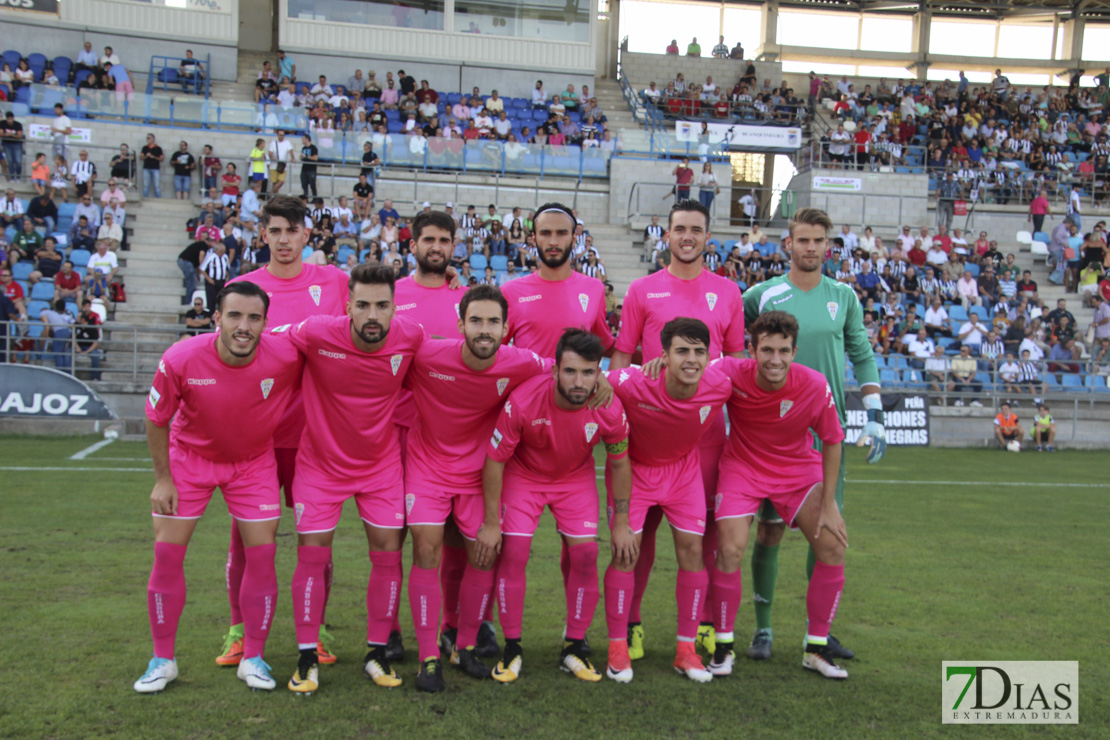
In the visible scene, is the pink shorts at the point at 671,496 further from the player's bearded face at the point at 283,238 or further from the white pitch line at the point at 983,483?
the white pitch line at the point at 983,483

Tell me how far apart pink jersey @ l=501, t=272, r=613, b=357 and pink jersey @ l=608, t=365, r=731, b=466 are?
0.47 m

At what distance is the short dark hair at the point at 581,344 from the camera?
15.4 ft

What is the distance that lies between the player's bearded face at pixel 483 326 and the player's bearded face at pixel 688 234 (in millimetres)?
1312

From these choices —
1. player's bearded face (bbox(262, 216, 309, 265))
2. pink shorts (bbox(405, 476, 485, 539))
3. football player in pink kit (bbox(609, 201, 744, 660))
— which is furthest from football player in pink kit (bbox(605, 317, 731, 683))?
player's bearded face (bbox(262, 216, 309, 265))

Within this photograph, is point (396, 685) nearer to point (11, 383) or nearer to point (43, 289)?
point (11, 383)

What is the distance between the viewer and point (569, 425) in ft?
16.2

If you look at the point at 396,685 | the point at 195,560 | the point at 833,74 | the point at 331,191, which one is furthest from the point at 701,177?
the point at 396,685

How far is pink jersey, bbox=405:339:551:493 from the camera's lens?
4973 millimetres

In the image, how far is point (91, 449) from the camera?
13109 mm

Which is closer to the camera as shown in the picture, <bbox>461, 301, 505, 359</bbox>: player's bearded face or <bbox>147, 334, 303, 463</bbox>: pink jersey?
<bbox>147, 334, 303, 463</bbox>: pink jersey

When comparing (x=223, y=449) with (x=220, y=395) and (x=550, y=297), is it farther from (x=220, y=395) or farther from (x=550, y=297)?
(x=550, y=297)

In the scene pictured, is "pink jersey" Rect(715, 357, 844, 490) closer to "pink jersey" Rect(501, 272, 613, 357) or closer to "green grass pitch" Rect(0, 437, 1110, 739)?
"pink jersey" Rect(501, 272, 613, 357)

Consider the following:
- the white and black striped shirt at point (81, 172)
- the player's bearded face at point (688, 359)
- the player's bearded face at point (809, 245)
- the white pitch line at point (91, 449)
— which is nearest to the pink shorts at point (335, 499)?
the player's bearded face at point (688, 359)

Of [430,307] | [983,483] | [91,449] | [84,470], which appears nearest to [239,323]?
[430,307]
